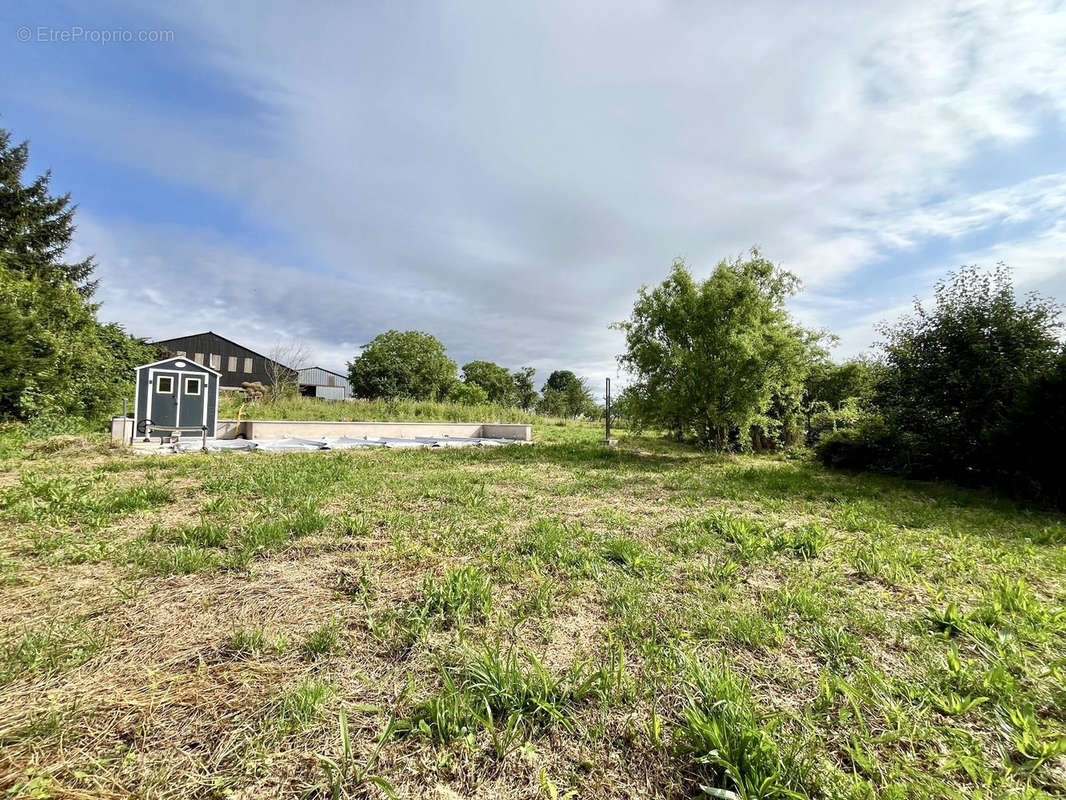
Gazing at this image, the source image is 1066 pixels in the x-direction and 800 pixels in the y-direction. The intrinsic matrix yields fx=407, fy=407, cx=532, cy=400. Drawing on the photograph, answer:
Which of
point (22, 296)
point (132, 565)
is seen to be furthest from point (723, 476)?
point (22, 296)

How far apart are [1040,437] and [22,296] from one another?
21.0 meters

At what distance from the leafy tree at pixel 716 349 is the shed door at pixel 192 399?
12267 mm

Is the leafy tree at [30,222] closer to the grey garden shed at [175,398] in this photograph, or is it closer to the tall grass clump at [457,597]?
the grey garden shed at [175,398]

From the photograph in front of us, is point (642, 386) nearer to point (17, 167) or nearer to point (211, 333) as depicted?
point (17, 167)

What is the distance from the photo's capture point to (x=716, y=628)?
7.25 ft

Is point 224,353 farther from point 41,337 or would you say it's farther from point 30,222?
point 41,337

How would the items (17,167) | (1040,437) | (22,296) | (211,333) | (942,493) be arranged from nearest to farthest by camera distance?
(1040,437)
(942,493)
(22,296)
(17,167)
(211,333)

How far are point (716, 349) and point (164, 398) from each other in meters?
14.8

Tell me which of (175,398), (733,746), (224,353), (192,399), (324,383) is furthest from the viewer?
(324,383)

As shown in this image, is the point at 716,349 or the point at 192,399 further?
the point at 192,399

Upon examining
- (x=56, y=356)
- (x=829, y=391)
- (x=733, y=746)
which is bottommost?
(x=733, y=746)

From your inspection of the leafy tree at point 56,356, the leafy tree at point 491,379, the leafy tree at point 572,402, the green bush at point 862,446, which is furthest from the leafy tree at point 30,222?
the leafy tree at point 491,379

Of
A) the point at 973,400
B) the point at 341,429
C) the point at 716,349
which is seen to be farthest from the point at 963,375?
the point at 341,429

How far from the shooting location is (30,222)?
17.0 m
